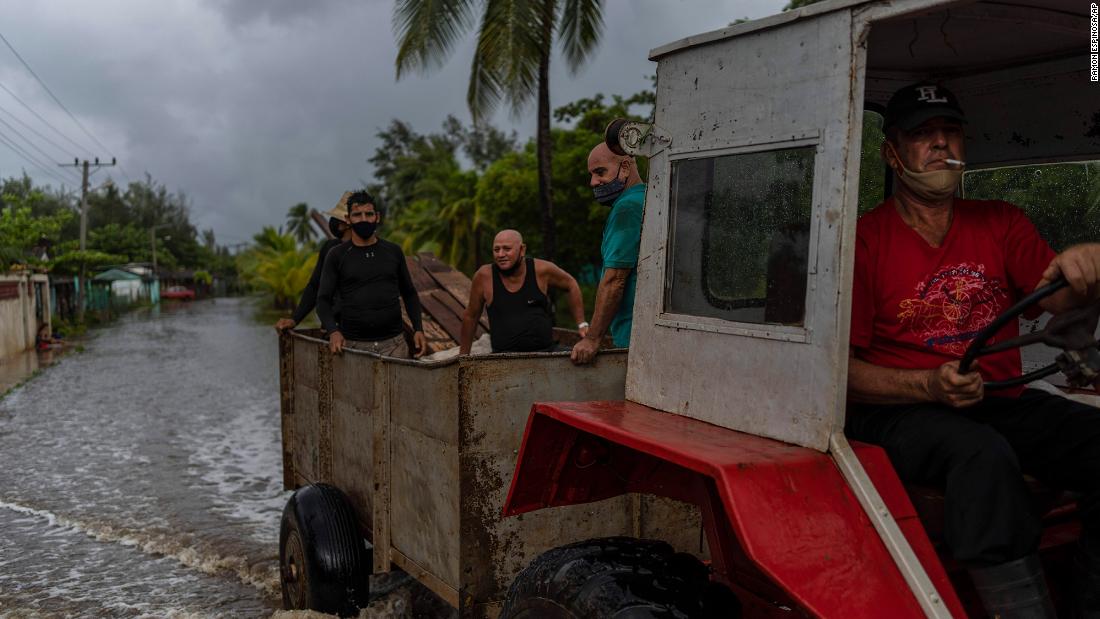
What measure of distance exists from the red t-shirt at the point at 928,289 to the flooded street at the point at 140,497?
4.33 meters

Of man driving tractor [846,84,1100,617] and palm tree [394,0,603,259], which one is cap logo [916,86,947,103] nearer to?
man driving tractor [846,84,1100,617]

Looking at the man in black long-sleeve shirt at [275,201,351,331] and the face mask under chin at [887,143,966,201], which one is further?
the man in black long-sleeve shirt at [275,201,351,331]

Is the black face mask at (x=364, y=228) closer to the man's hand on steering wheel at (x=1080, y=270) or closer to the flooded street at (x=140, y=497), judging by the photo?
the flooded street at (x=140, y=497)

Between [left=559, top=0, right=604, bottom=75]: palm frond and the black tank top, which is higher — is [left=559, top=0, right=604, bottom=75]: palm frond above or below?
above

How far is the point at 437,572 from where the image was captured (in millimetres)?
3594

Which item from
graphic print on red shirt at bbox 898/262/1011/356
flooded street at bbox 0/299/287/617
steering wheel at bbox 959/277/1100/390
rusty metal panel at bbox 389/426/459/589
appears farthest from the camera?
flooded street at bbox 0/299/287/617

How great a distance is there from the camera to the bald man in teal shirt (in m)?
3.52

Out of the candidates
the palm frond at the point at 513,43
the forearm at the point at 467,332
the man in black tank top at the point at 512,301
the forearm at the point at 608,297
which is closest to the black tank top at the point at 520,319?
the man in black tank top at the point at 512,301

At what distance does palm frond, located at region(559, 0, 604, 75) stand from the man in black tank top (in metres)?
12.5

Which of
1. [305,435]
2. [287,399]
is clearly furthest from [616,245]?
[287,399]

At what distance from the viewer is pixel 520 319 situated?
555cm

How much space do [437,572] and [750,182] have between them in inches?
78.9

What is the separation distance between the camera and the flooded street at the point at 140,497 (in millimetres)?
6016

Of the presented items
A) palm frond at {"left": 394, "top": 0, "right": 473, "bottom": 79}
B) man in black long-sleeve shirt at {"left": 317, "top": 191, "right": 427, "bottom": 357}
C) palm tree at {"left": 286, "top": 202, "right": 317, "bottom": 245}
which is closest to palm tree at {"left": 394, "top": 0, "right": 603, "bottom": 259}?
palm frond at {"left": 394, "top": 0, "right": 473, "bottom": 79}
